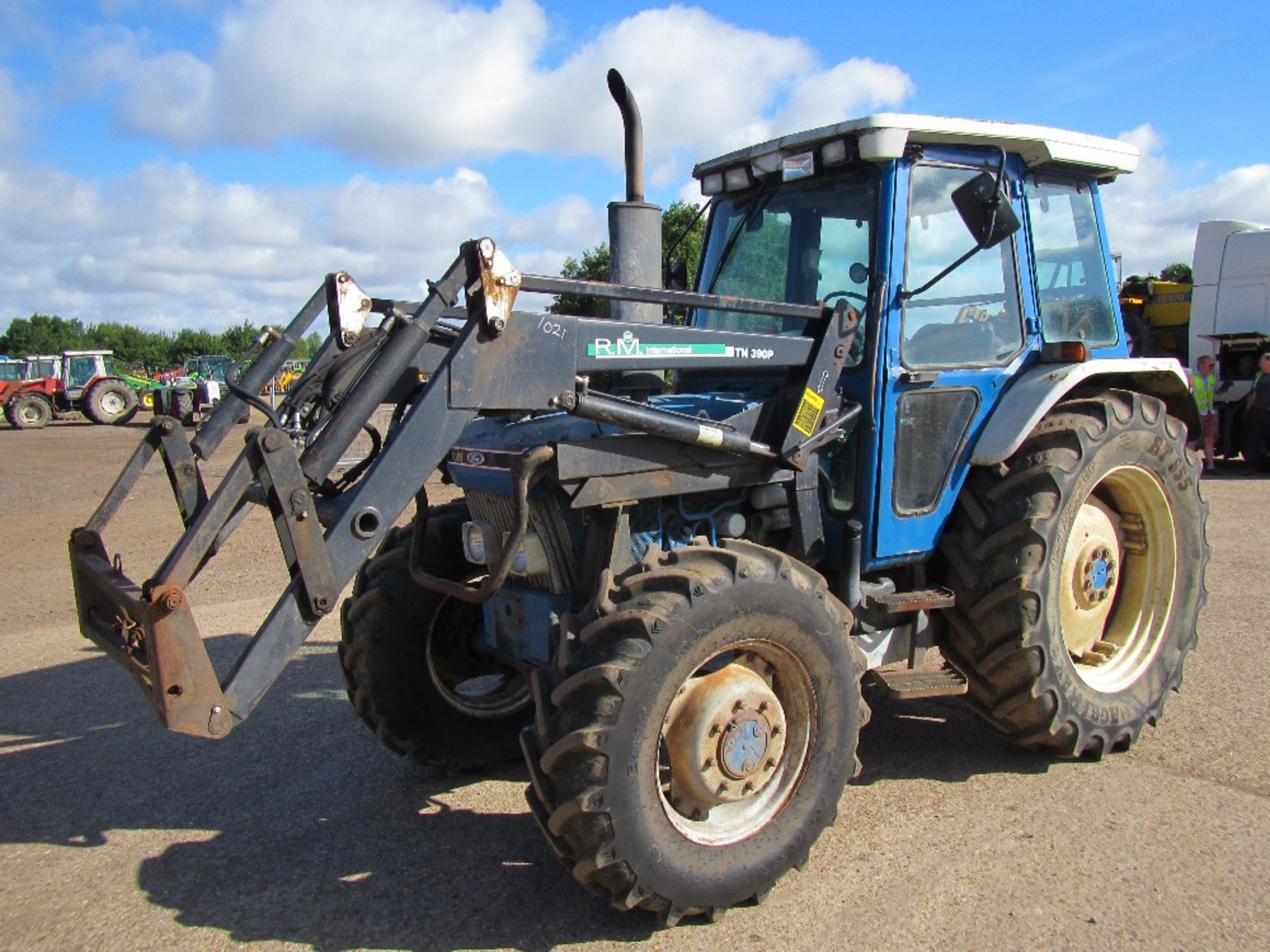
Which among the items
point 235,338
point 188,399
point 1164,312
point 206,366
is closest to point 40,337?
point 235,338

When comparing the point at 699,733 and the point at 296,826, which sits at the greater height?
the point at 699,733

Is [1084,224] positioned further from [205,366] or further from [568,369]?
[205,366]

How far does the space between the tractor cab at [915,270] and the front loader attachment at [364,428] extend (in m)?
0.27

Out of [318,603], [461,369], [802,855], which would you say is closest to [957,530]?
[802,855]

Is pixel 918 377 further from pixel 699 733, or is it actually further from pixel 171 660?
pixel 171 660

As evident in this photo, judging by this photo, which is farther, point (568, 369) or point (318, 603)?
point (568, 369)

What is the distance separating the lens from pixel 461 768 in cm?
443

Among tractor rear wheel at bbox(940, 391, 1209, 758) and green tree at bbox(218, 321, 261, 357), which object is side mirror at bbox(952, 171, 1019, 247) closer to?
tractor rear wheel at bbox(940, 391, 1209, 758)

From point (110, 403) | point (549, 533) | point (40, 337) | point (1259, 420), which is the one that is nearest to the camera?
point (549, 533)

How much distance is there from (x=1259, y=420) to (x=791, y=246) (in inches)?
490

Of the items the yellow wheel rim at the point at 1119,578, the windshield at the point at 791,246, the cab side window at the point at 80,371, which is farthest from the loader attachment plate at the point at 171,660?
the cab side window at the point at 80,371

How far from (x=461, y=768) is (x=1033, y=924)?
2367 millimetres

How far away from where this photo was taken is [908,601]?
4086 mm

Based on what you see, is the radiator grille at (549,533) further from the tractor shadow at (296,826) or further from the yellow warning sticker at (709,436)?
the tractor shadow at (296,826)
